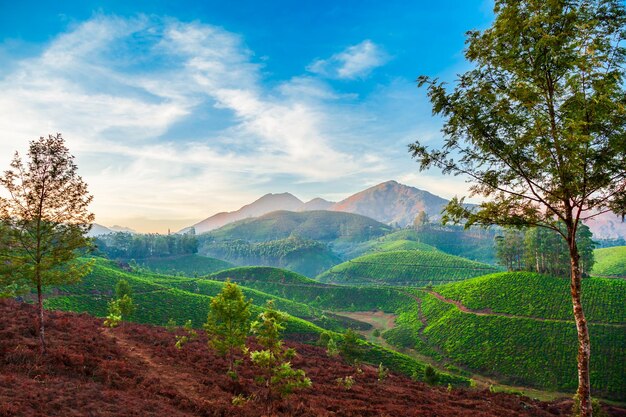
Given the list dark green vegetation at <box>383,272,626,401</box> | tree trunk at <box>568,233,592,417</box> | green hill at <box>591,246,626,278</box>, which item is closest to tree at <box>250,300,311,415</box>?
tree trunk at <box>568,233,592,417</box>

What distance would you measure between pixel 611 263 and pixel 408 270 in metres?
91.8

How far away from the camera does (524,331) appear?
6606 centimetres

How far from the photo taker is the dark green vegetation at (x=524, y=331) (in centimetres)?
5538

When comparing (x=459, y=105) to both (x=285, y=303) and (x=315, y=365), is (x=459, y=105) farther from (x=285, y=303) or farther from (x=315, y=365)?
(x=285, y=303)

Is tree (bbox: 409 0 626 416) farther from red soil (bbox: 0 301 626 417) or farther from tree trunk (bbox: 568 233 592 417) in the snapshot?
red soil (bbox: 0 301 626 417)

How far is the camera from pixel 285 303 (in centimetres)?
11181

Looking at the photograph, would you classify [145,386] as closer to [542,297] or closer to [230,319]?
[230,319]

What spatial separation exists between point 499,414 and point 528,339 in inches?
1755

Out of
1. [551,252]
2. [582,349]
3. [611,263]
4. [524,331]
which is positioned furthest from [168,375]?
[611,263]

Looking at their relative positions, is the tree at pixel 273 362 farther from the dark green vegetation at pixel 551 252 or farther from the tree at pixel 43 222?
the dark green vegetation at pixel 551 252

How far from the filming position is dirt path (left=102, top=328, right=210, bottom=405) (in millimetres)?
20013

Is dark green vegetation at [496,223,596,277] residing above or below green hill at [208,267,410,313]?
above

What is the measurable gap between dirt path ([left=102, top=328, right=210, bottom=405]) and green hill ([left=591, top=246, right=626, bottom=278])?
563 ft

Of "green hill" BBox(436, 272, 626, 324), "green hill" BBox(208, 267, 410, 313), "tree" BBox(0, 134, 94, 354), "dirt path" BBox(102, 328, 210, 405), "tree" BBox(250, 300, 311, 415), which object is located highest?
"tree" BBox(0, 134, 94, 354)
